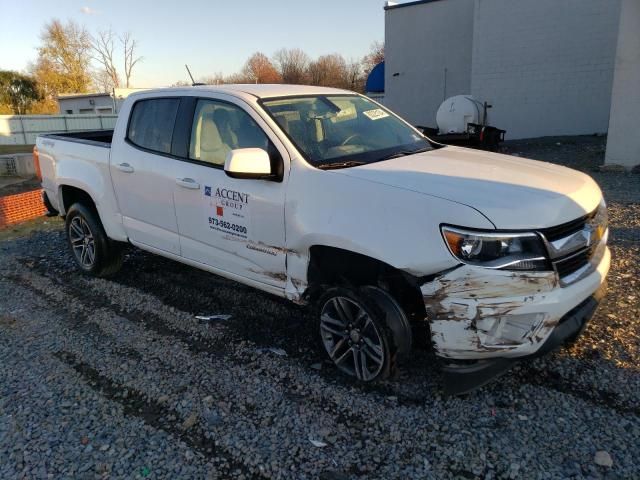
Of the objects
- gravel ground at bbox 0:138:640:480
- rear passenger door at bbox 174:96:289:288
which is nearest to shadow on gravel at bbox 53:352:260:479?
gravel ground at bbox 0:138:640:480

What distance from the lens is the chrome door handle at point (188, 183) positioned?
4019 millimetres

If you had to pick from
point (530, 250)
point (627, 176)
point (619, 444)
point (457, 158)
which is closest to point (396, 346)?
point (530, 250)

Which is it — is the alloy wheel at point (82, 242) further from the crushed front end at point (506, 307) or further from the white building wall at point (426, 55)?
the white building wall at point (426, 55)

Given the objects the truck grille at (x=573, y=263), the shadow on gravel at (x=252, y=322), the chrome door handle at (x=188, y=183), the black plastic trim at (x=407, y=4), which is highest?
the black plastic trim at (x=407, y=4)

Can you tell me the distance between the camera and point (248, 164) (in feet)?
11.1

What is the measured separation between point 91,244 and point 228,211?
2.48 metres

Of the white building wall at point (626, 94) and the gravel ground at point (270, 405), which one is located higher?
the white building wall at point (626, 94)

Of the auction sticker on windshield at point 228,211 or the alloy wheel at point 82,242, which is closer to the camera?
the auction sticker on windshield at point 228,211

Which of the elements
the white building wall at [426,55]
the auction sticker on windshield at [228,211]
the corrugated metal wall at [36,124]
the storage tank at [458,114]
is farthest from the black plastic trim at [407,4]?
the auction sticker on windshield at [228,211]

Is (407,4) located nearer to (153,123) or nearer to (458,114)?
(458,114)

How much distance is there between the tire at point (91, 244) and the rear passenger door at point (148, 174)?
0.63 meters

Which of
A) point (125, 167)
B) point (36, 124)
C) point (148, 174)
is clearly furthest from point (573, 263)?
point (36, 124)

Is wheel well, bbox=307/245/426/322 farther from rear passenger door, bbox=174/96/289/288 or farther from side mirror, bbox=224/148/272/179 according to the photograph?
side mirror, bbox=224/148/272/179

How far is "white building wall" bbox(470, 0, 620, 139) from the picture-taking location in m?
16.9
